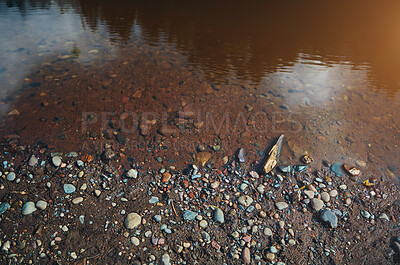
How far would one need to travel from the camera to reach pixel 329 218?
3.28 meters

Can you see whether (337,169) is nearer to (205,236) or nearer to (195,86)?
(205,236)

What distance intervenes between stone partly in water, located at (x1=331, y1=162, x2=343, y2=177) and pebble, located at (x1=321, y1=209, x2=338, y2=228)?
0.78 m

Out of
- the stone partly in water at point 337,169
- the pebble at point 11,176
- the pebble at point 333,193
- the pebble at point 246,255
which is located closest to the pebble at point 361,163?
the stone partly in water at point 337,169

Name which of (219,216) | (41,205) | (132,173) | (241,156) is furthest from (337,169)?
(41,205)

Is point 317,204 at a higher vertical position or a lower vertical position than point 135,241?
higher

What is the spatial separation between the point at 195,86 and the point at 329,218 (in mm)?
3599

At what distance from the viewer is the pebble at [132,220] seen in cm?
302

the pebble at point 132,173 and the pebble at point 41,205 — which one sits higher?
the pebble at point 132,173

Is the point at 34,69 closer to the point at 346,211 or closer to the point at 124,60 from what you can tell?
the point at 124,60

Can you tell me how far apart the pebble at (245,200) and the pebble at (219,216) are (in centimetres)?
32

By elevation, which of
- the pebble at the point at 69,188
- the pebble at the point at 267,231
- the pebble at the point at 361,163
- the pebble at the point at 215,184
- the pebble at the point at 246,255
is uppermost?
the pebble at the point at 361,163

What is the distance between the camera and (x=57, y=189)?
11.0ft

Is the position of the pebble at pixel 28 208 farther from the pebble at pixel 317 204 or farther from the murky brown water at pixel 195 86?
the pebble at pixel 317 204

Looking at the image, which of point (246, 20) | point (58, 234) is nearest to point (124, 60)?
point (58, 234)
